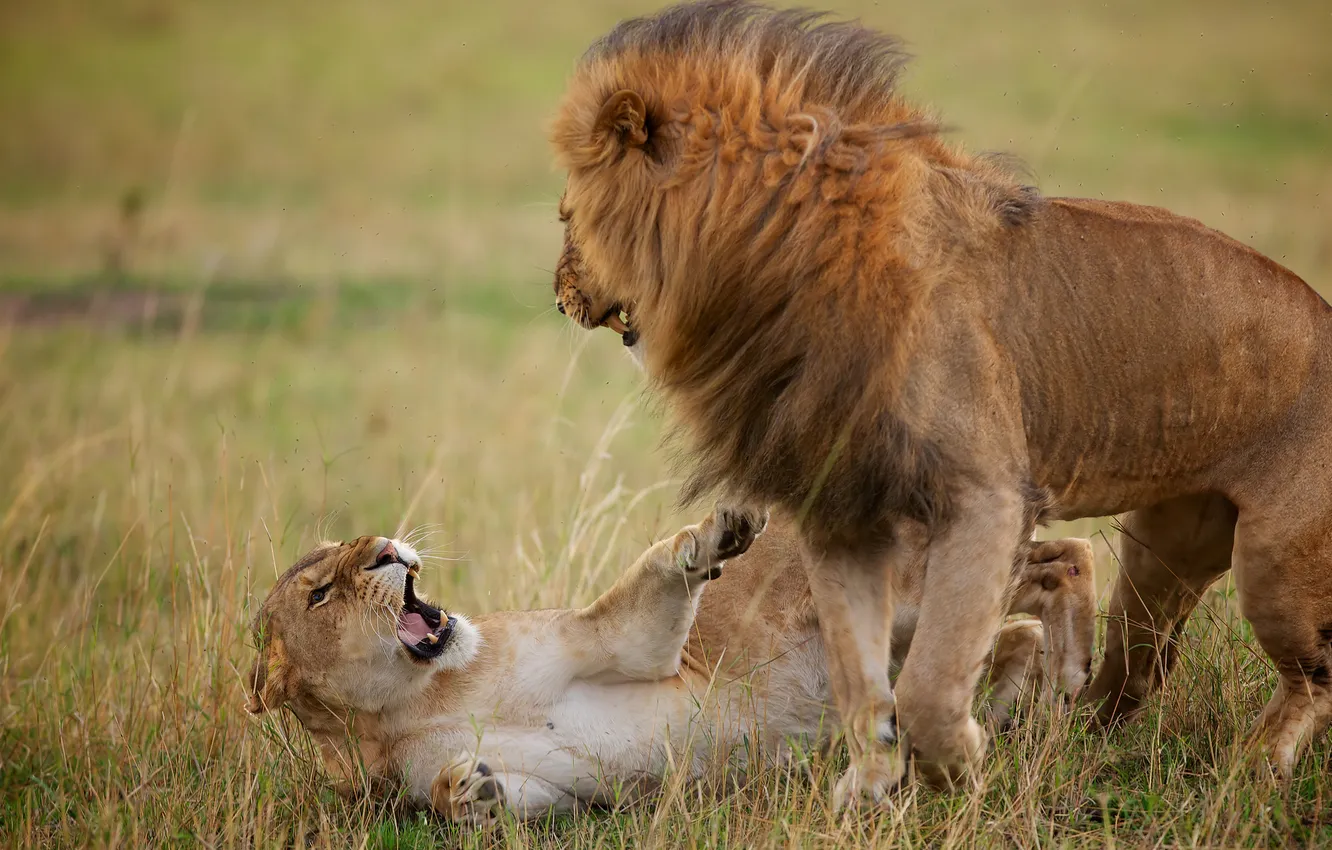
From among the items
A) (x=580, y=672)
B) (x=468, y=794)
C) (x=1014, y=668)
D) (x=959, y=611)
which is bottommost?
(x=468, y=794)

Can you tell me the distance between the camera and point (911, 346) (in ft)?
9.60

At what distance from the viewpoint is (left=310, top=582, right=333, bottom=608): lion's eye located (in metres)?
3.79

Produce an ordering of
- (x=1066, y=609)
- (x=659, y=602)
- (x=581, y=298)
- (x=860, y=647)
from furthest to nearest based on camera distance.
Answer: (x=1066, y=609) → (x=659, y=602) → (x=581, y=298) → (x=860, y=647)

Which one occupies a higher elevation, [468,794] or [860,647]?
[860,647]

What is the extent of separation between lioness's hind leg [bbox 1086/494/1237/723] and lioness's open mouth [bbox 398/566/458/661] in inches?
69.1

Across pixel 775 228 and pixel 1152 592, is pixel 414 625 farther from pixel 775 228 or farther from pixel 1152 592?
pixel 1152 592

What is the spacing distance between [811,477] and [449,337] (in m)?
10.1

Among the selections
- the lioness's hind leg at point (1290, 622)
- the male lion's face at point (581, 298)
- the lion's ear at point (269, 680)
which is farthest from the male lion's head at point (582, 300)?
the lioness's hind leg at point (1290, 622)

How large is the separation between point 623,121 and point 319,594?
1600 mm

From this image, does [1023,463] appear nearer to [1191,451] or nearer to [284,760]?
[1191,451]

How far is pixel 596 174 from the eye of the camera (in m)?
3.06

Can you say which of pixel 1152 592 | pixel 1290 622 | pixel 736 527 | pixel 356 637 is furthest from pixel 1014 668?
pixel 356 637

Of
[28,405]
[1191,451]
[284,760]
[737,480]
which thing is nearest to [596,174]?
[737,480]

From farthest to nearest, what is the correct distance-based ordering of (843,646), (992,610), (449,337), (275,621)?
(449,337) → (275,621) → (843,646) → (992,610)
